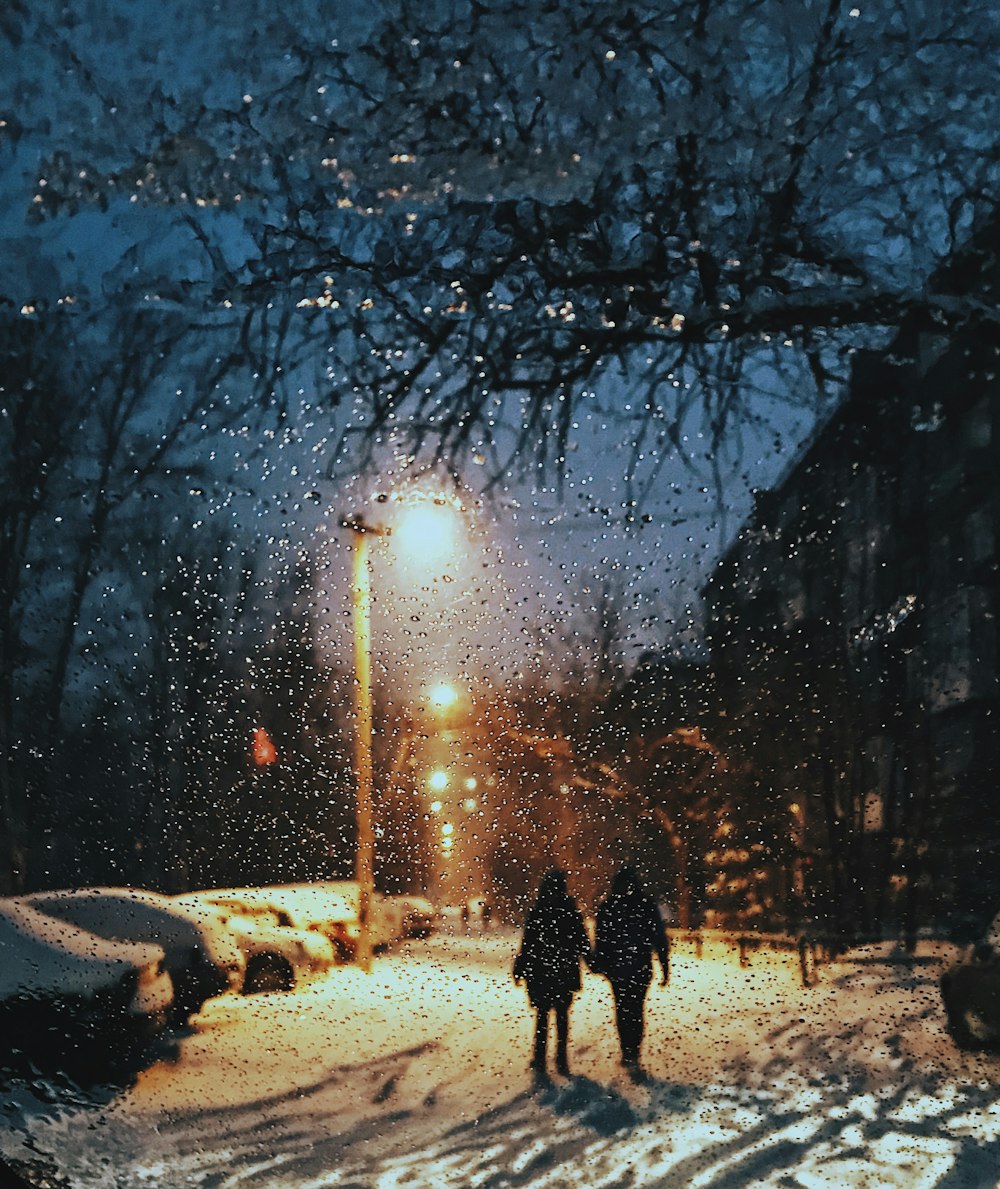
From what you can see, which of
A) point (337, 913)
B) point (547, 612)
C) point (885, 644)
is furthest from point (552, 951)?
point (885, 644)

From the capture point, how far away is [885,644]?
1.59 m

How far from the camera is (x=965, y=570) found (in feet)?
5.17

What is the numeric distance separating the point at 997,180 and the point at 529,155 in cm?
59

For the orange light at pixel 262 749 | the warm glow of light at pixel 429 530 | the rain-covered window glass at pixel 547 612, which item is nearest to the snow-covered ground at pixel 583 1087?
the rain-covered window glass at pixel 547 612

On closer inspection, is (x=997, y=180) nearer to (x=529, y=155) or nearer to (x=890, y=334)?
(x=890, y=334)

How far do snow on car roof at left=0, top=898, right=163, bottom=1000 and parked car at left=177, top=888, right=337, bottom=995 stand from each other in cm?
20

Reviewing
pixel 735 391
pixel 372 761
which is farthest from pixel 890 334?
pixel 372 761

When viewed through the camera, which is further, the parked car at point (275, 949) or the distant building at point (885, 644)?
the parked car at point (275, 949)

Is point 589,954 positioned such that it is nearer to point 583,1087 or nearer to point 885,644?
point 583,1087

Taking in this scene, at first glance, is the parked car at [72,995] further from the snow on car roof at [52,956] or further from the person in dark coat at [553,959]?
the person in dark coat at [553,959]

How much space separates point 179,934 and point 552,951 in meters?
0.53

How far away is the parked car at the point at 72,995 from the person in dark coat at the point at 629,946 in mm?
614

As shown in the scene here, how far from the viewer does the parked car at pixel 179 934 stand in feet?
5.82

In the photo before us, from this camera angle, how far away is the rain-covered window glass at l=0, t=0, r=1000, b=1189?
1.58m
